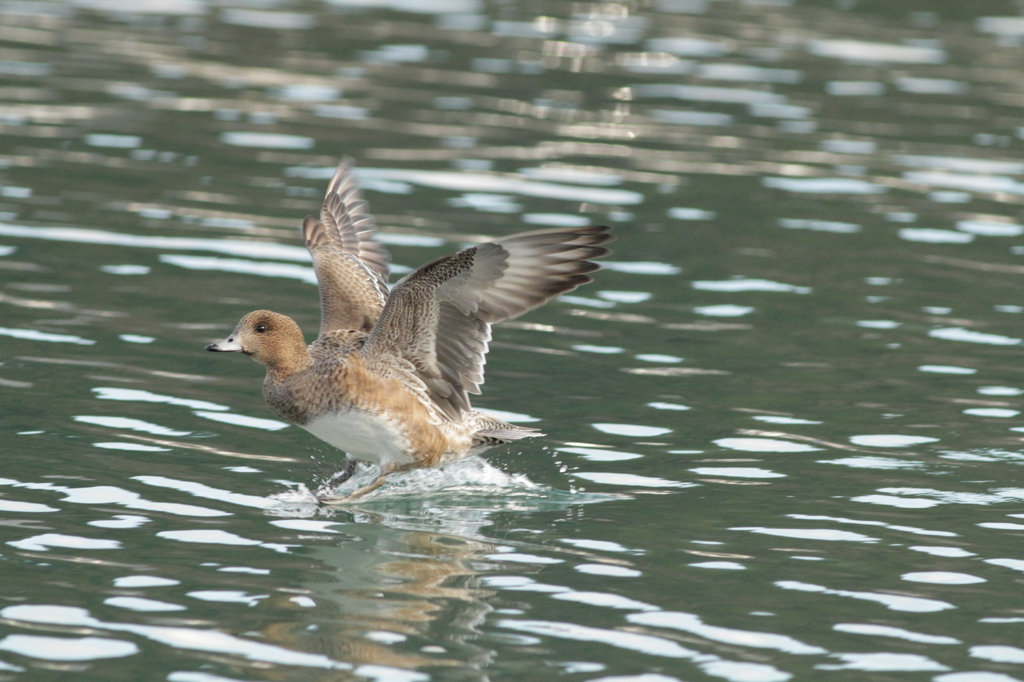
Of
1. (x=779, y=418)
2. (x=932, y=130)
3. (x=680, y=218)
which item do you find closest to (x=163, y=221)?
(x=680, y=218)

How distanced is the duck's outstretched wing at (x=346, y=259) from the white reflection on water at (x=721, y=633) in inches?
150

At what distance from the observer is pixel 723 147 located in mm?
17859

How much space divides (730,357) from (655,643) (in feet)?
16.7

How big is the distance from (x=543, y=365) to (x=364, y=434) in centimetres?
259

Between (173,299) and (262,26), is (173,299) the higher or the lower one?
the lower one

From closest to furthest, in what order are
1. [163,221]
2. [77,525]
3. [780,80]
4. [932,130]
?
[77,525] < [163,221] < [932,130] < [780,80]

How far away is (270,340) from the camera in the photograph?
29.4 feet

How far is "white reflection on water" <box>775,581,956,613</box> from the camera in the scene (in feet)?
22.9

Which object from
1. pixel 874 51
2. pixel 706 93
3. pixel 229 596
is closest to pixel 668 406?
pixel 229 596

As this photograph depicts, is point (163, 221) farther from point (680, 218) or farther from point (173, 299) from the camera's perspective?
point (680, 218)

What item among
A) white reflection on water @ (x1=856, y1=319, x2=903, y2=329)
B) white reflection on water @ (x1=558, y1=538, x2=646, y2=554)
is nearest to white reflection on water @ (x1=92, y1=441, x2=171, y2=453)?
white reflection on water @ (x1=558, y1=538, x2=646, y2=554)

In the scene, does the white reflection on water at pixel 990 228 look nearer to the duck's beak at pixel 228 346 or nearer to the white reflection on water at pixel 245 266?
the white reflection on water at pixel 245 266

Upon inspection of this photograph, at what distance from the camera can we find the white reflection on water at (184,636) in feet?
20.3

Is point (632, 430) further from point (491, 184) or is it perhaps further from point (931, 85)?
point (931, 85)
